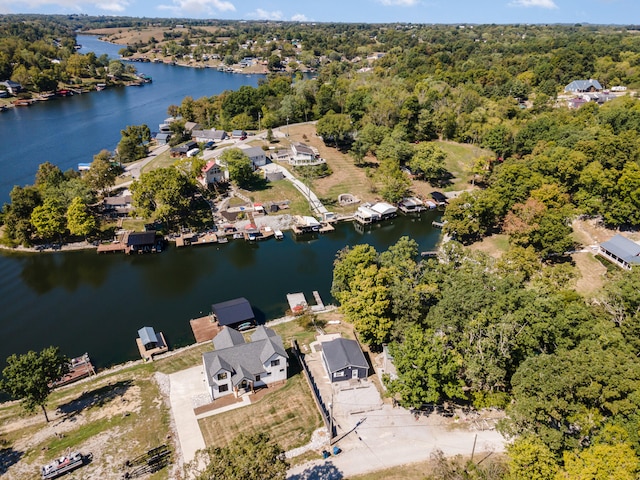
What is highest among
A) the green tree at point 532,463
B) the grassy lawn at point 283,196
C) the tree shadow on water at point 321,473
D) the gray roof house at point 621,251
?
the green tree at point 532,463

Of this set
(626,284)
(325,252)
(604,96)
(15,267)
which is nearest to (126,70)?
(15,267)

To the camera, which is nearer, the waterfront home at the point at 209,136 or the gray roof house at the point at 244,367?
the gray roof house at the point at 244,367

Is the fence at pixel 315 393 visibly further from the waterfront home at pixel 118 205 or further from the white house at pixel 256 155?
the white house at pixel 256 155

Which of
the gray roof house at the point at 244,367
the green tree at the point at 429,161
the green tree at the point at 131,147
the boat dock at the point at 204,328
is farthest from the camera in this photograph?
the green tree at the point at 131,147

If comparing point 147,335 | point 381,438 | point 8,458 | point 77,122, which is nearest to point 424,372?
point 381,438

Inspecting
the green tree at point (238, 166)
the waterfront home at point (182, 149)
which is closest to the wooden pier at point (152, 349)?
the green tree at point (238, 166)

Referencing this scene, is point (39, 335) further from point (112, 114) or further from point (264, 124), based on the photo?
point (112, 114)

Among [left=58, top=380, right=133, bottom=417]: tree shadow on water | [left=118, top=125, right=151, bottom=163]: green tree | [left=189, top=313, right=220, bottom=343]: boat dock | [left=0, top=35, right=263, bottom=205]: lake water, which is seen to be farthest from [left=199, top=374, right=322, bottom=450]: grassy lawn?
[left=118, top=125, right=151, bottom=163]: green tree
